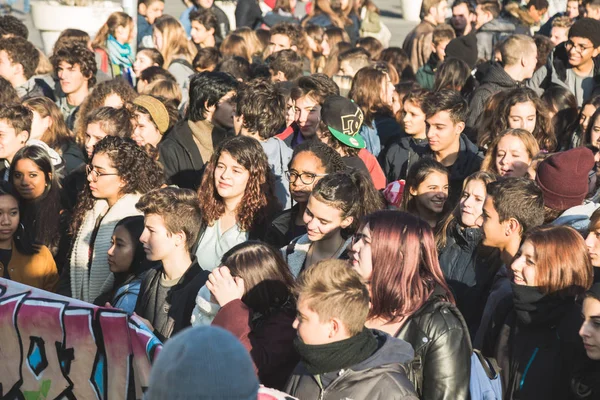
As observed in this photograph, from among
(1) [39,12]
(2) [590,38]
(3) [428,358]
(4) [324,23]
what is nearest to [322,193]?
(3) [428,358]

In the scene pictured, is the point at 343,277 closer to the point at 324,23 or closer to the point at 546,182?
the point at 546,182

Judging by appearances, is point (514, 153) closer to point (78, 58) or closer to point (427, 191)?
point (427, 191)

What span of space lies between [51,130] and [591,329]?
16.5 feet

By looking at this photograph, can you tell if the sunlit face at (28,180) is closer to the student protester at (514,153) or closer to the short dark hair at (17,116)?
the short dark hair at (17,116)

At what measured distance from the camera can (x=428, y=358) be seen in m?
3.76

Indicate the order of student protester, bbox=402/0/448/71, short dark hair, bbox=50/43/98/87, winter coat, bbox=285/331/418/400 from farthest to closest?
student protester, bbox=402/0/448/71, short dark hair, bbox=50/43/98/87, winter coat, bbox=285/331/418/400

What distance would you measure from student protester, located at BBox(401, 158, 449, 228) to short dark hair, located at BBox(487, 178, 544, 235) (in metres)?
0.82

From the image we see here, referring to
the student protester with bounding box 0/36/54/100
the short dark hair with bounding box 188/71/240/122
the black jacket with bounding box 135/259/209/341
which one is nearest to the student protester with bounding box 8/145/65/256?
the short dark hair with bounding box 188/71/240/122

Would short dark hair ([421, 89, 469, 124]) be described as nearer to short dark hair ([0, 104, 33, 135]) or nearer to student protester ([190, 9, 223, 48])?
short dark hair ([0, 104, 33, 135])

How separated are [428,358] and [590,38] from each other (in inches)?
250

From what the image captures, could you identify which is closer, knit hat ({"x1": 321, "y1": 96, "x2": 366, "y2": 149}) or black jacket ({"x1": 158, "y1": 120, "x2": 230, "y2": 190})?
knit hat ({"x1": 321, "y1": 96, "x2": 366, "y2": 149})

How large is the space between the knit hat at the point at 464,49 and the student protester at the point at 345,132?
185 inches

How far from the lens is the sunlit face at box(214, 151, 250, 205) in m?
5.70

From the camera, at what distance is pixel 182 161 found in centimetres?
723
